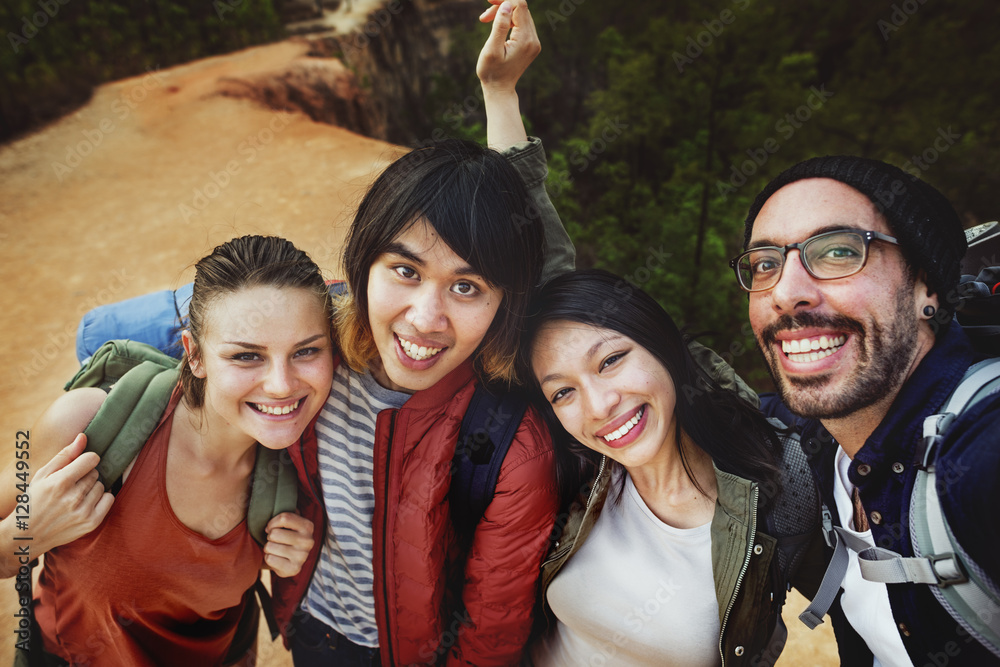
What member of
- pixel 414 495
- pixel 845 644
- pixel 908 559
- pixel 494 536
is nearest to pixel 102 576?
pixel 414 495

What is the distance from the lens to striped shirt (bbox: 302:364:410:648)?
1.93 meters

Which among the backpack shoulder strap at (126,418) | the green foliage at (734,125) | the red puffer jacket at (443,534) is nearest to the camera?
the backpack shoulder strap at (126,418)

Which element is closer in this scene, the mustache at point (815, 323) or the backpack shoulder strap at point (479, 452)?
the mustache at point (815, 323)

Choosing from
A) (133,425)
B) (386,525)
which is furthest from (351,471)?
(133,425)

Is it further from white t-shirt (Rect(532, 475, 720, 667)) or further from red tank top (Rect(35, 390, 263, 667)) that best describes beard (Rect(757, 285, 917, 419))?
red tank top (Rect(35, 390, 263, 667))

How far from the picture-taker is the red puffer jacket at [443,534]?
182 cm

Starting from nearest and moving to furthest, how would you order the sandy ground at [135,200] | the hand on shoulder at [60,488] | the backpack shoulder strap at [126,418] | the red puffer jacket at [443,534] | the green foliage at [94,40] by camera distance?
the hand on shoulder at [60,488] < the backpack shoulder strap at [126,418] < the red puffer jacket at [443,534] < the sandy ground at [135,200] < the green foliage at [94,40]

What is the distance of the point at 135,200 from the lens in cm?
819

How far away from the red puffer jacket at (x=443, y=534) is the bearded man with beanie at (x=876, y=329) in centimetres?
89

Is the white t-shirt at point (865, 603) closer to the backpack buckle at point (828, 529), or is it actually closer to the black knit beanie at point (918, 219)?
the backpack buckle at point (828, 529)

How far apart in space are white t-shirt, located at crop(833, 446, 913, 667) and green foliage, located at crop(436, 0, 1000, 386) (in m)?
7.69

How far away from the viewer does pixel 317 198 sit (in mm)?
7441

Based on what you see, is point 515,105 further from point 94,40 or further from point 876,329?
point 94,40

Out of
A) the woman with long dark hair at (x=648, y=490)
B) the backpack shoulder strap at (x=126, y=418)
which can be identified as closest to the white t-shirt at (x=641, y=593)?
the woman with long dark hair at (x=648, y=490)
